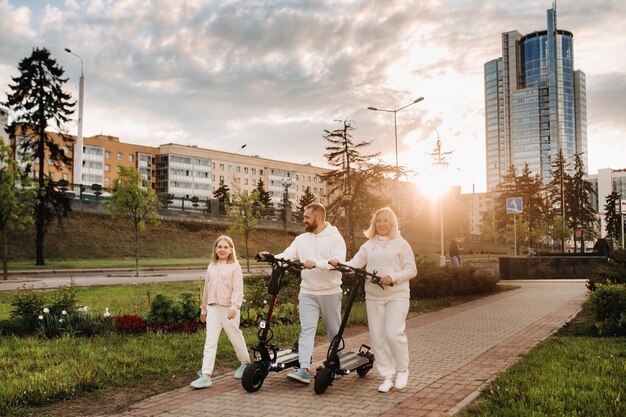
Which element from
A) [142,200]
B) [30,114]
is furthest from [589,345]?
[30,114]

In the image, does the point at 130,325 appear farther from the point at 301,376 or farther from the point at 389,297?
the point at 389,297

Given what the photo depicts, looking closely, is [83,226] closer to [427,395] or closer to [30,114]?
[30,114]

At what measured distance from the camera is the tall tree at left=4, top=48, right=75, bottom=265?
37.5 metres

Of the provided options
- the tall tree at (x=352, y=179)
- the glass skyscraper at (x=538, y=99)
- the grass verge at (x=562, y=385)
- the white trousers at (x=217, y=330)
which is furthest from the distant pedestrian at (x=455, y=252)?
the glass skyscraper at (x=538, y=99)

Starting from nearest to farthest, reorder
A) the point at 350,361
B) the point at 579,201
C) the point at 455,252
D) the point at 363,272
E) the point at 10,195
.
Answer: the point at 363,272
the point at 350,361
the point at 455,252
the point at 10,195
the point at 579,201

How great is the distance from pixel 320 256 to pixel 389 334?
1.10 meters

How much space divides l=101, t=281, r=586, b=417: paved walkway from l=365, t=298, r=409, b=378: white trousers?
272 millimetres

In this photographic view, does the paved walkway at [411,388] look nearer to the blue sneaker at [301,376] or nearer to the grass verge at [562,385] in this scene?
the blue sneaker at [301,376]

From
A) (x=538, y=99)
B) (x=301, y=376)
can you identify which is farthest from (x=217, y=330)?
(x=538, y=99)

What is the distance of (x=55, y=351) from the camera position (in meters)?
7.83

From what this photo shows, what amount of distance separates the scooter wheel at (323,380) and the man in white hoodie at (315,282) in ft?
1.03

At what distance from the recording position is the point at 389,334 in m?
6.11

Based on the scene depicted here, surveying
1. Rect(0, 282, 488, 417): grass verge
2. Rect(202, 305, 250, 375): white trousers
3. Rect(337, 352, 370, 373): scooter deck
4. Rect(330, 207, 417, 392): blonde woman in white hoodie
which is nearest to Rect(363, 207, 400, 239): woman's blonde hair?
Rect(330, 207, 417, 392): blonde woman in white hoodie

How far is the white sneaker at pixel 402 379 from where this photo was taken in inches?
238
